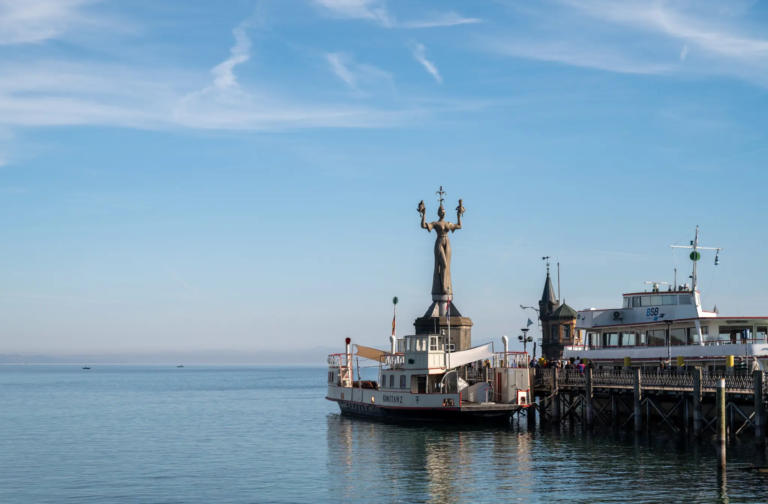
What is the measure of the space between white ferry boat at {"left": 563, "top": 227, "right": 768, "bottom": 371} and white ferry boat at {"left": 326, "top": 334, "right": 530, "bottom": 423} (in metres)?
7.46

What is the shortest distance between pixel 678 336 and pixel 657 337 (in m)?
2.08

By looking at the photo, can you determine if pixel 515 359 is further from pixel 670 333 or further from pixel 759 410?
pixel 759 410

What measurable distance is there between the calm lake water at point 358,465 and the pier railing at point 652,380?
3.17 metres

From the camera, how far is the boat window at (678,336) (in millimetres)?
58938

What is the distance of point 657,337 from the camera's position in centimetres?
6128

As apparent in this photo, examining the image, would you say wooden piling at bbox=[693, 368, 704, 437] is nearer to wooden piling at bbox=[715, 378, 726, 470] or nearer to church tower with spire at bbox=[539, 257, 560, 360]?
wooden piling at bbox=[715, 378, 726, 470]

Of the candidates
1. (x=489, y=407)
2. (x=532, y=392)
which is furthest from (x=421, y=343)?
(x=532, y=392)

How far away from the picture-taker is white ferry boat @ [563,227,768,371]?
5444 cm

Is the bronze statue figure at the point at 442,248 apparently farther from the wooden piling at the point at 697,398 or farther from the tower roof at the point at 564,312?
the tower roof at the point at 564,312

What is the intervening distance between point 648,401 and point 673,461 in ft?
32.8

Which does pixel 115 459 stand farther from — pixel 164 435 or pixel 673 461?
pixel 673 461

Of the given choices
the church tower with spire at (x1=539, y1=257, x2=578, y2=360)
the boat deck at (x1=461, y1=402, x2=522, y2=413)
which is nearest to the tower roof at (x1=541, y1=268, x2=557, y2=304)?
the church tower with spire at (x1=539, y1=257, x2=578, y2=360)

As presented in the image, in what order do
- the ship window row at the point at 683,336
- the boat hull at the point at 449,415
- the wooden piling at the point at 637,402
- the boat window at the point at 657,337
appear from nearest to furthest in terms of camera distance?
1. the wooden piling at the point at 637,402
2. the ship window row at the point at 683,336
3. the boat hull at the point at 449,415
4. the boat window at the point at 657,337

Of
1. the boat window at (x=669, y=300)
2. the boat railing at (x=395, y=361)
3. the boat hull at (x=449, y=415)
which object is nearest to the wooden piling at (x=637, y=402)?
the boat hull at (x=449, y=415)
